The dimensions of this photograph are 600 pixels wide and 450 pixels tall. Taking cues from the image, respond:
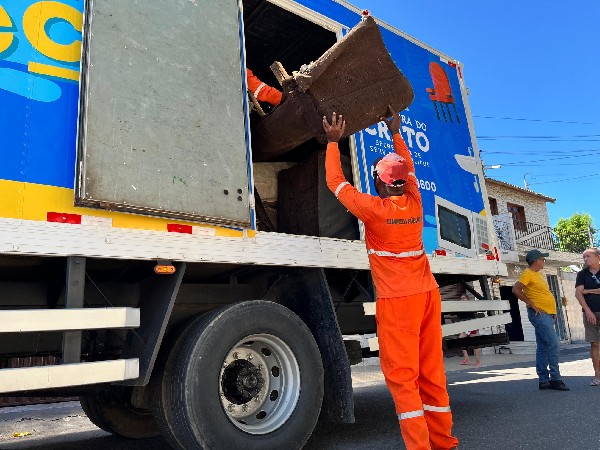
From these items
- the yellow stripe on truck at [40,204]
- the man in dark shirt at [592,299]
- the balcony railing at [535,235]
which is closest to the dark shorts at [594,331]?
the man in dark shirt at [592,299]

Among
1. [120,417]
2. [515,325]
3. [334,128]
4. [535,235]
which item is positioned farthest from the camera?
[535,235]

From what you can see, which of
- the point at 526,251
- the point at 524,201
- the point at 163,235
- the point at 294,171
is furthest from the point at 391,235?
the point at 524,201

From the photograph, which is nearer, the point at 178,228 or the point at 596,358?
the point at 178,228

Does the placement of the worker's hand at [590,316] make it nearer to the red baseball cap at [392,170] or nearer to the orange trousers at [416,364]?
the orange trousers at [416,364]

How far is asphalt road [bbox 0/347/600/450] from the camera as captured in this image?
350 centimetres

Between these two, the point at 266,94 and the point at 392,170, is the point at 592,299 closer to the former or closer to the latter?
the point at 392,170

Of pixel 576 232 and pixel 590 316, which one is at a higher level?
pixel 576 232

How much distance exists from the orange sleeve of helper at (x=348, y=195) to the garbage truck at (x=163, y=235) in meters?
0.48

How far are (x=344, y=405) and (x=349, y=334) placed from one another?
4.25 feet

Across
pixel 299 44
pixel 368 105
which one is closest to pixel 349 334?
pixel 368 105

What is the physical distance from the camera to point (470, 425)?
403cm

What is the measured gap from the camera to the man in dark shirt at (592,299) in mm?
6160

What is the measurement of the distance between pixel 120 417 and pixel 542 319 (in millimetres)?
4786

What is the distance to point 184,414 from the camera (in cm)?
265
